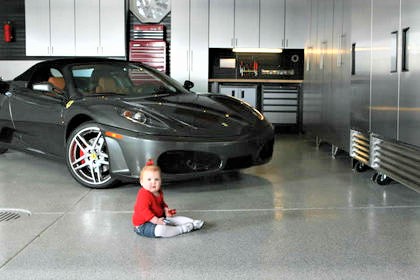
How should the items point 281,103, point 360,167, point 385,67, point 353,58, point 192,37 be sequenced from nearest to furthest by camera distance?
point 385,67 < point 360,167 < point 353,58 < point 281,103 < point 192,37

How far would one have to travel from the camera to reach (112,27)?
941cm

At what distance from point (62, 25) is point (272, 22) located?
3.84m

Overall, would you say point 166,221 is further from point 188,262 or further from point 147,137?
point 147,137

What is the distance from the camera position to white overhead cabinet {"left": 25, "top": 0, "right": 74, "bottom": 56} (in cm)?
948

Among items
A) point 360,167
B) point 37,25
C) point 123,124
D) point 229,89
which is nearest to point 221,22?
point 229,89

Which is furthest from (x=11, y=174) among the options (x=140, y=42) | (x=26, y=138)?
(x=140, y=42)

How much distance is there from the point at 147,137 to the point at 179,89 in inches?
52.8

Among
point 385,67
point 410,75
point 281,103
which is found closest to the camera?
point 410,75

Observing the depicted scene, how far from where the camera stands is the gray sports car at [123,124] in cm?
361

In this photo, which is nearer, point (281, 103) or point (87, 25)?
point (281, 103)

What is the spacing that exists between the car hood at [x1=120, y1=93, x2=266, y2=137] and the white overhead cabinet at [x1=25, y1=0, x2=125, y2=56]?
5.44 m

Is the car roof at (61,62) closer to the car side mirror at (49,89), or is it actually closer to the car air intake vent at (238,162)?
the car side mirror at (49,89)

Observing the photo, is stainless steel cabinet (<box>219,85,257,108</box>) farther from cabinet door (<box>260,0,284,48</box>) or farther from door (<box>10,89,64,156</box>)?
door (<box>10,89,64,156</box>)

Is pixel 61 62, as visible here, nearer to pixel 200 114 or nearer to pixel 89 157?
pixel 89 157
